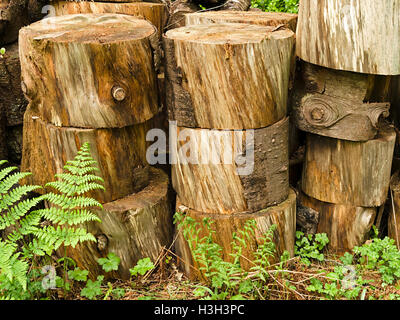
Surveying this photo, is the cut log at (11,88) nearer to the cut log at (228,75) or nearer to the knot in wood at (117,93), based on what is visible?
the knot in wood at (117,93)

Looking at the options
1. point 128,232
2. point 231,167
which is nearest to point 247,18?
point 231,167

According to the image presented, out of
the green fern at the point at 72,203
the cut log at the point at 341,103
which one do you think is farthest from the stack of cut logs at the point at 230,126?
the green fern at the point at 72,203

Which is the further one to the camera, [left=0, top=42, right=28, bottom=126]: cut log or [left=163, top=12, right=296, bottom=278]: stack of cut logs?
[left=0, top=42, right=28, bottom=126]: cut log

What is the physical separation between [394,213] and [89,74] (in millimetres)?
2530

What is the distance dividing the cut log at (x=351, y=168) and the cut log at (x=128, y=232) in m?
1.20

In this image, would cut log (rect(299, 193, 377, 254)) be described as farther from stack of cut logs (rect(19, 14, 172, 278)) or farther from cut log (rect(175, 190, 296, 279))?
stack of cut logs (rect(19, 14, 172, 278))

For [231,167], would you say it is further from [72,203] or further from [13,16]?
[13,16]

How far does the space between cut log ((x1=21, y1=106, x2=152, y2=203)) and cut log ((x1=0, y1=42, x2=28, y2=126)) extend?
0.64m

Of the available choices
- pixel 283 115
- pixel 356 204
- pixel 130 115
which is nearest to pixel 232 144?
pixel 283 115

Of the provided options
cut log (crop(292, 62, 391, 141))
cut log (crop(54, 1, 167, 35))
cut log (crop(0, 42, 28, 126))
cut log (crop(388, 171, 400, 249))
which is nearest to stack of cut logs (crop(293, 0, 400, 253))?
cut log (crop(292, 62, 391, 141))

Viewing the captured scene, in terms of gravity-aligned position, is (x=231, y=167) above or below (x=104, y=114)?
below

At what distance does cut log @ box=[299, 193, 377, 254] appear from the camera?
146 inches

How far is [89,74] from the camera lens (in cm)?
304
